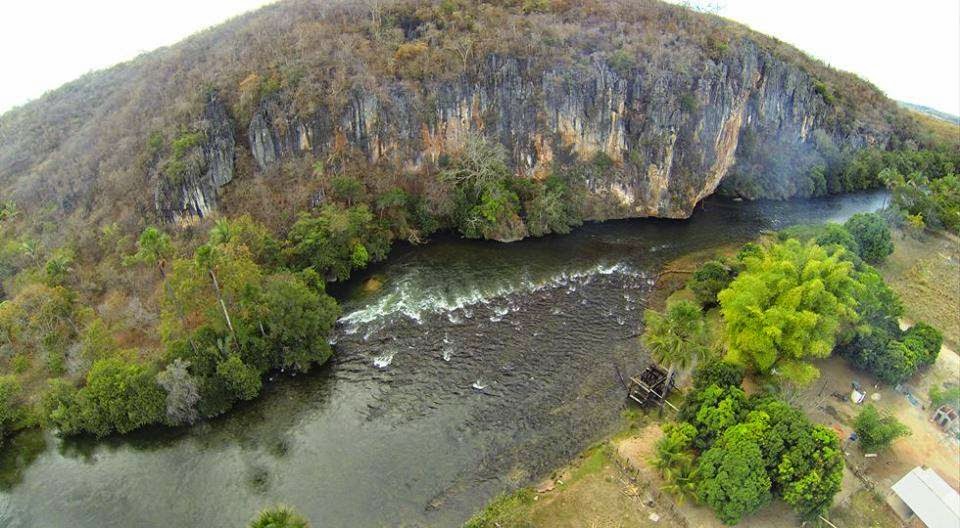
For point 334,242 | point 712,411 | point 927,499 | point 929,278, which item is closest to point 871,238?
point 929,278

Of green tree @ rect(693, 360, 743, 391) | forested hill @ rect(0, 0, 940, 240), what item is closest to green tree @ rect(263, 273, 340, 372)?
forested hill @ rect(0, 0, 940, 240)

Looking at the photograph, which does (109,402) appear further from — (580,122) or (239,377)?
(580,122)

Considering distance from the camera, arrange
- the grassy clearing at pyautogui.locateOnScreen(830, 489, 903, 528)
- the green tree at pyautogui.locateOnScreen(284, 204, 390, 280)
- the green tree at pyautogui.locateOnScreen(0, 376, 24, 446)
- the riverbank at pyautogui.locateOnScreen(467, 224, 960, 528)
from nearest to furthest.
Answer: the grassy clearing at pyautogui.locateOnScreen(830, 489, 903, 528), the riverbank at pyautogui.locateOnScreen(467, 224, 960, 528), the green tree at pyautogui.locateOnScreen(0, 376, 24, 446), the green tree at pyautogui.locateOnScreen(284, 204, 390, 280)

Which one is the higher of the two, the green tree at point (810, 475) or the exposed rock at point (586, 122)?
the exposed rock at point (586, 122)

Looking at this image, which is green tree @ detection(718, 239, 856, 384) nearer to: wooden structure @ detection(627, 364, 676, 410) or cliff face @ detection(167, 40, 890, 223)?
wooden structure @ detection(627, 364, 676, 410)

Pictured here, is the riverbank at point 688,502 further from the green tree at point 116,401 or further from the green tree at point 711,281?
the green tree at point 116,401

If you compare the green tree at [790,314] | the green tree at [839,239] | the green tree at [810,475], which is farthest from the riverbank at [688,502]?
the green tree at [839,239]
